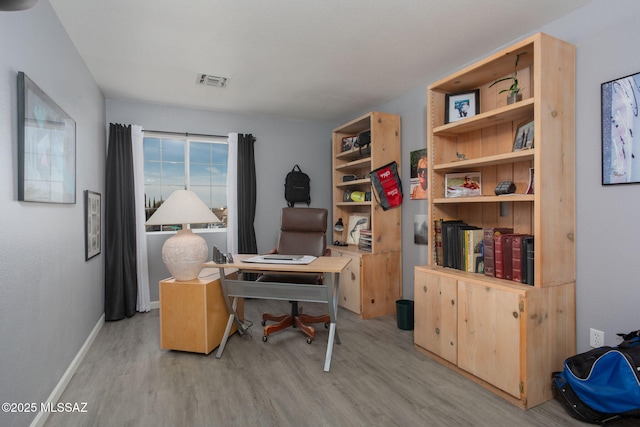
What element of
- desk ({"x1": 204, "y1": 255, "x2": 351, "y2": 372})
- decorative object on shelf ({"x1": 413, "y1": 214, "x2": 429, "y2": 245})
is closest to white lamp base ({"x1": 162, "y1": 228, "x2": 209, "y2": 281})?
desk ({"x1": 204, "y1": 255, "x2": 351, "y2": 372})

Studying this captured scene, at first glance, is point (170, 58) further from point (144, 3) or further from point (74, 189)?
point (74, 189)

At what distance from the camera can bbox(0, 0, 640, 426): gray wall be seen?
58.9 inches

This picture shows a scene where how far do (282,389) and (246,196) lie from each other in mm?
2641

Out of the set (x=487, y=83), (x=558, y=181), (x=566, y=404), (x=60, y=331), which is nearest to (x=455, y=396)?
(x=566, y=404)

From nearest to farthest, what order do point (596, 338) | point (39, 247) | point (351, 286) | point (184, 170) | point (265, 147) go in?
point (39, 247), point (596, 338), point (351, 286), point (184, 170), point (265, 147)

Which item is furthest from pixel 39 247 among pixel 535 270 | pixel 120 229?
pixel 535 270

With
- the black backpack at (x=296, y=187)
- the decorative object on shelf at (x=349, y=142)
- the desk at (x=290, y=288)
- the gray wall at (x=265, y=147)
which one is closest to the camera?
the desk at (x=290, y=288)

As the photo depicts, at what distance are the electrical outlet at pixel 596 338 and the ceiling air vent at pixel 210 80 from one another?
3.48 metres

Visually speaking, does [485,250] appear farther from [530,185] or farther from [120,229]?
[120,229]

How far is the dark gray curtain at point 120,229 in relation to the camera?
3562 mm

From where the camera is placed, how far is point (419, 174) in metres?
3.44

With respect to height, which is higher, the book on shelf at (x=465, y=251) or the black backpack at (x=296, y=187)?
the black backpack at (x=296, y=187)

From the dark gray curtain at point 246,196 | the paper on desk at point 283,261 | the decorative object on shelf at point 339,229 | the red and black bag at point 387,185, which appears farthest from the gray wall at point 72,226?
the decorative object on shelf at point 339,229

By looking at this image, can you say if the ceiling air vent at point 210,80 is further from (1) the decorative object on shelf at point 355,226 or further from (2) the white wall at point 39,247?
(1) the decorative object on shelf at point 355,226
